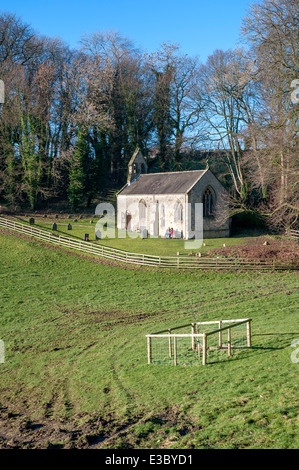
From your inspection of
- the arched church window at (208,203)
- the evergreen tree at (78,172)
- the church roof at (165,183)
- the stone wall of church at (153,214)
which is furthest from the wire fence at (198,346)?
the evergreen tree at (78,172)

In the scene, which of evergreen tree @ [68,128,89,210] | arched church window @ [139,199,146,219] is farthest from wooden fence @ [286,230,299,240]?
evergreen tree @ [68,128,89,210]

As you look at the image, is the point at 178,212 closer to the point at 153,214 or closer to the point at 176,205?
the point at 176,205

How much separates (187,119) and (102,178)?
15774 mm

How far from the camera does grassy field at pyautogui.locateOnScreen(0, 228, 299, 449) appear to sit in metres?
10.6

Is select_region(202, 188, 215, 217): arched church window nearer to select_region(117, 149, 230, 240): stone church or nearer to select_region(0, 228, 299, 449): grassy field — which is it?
select_region(117, 149, 230, 240): stone church

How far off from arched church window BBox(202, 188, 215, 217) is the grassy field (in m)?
16.7

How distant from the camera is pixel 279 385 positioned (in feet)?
39.9

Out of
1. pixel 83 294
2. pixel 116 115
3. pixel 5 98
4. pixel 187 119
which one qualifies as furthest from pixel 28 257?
pixel 116 115

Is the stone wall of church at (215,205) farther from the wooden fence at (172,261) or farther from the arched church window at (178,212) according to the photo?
the wooden fence at (172,261)

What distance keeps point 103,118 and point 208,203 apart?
80.9 ft

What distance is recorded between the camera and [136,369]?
1633 centimetres

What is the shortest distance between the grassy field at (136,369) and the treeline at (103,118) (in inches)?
574

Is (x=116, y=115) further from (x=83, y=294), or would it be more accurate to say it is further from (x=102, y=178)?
(x=83, y=294)

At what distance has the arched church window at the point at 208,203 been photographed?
163ft
